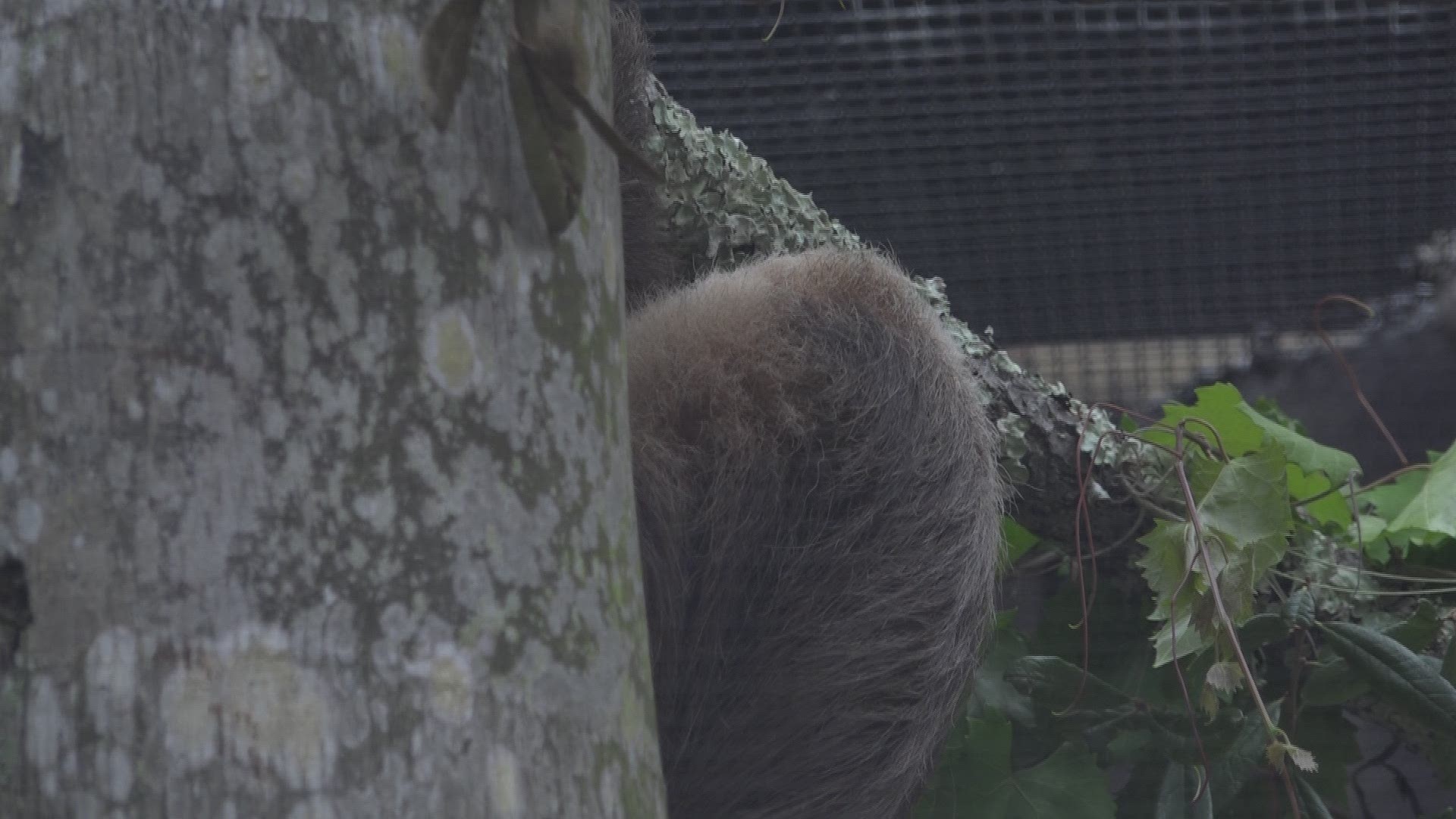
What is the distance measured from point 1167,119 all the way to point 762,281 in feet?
1.96

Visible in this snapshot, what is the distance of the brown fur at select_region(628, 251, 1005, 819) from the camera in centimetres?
59

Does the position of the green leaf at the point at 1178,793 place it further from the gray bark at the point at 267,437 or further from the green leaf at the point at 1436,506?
the gray bark at the point at 267,437

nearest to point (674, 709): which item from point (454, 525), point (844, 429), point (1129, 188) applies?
point (844, 429)

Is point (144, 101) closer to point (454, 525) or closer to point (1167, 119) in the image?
point (454, 525)

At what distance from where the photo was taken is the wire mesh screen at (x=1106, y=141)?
1065 millimetres

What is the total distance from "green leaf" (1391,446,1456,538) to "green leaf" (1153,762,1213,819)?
0.65 feet

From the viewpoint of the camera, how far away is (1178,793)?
0.77 m

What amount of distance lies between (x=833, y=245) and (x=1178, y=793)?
39 cm

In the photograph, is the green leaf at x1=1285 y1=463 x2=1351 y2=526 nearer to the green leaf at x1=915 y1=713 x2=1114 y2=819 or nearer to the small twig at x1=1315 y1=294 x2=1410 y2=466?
the small twig at x1=1315 y1=294 x2=1410 y2=466

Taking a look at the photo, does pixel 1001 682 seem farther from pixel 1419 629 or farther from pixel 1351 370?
pixel 1351 370

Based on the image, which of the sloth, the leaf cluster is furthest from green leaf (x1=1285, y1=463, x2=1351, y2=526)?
the sloth

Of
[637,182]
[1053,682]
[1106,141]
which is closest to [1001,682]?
[1053,682]

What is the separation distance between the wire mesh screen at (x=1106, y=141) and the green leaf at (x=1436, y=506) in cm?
35

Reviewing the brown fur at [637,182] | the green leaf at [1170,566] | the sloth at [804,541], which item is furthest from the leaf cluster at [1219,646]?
the brown fur at [637,182]
